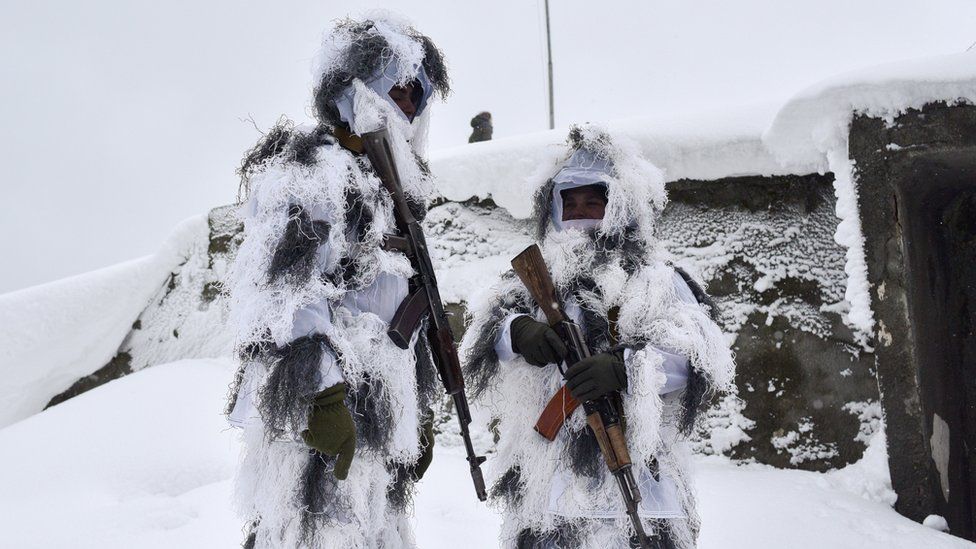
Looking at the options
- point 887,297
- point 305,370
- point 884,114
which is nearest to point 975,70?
point 884,114

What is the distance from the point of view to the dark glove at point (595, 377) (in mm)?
2037

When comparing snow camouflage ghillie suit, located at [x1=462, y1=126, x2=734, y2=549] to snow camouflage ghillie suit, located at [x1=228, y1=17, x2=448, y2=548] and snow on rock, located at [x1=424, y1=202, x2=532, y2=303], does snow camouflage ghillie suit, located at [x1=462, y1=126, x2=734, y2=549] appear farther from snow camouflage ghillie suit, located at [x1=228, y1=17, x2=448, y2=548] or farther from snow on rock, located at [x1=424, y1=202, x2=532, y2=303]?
snow on rock, located at [x1=424, y1=202, x2=532, y2=303]

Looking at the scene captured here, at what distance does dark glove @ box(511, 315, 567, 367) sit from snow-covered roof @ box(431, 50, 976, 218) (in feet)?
1.99

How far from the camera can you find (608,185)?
237 centimetres

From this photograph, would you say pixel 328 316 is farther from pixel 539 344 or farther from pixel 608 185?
pixel 608 185

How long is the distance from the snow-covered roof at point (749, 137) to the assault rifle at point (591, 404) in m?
0.43

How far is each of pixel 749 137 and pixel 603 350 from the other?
229 centimetres

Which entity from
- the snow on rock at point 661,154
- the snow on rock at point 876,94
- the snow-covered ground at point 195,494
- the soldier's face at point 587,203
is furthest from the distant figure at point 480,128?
the soldier's face at point 587,203

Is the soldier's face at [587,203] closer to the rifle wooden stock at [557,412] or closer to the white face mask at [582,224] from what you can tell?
the white face mask at [582,224]

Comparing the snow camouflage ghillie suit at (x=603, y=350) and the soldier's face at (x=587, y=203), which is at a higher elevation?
the soldier's face at (x=587, y=203)

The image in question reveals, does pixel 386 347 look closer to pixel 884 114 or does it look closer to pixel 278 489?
pixel 278 489

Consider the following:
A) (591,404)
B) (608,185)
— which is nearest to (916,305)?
(608,185)

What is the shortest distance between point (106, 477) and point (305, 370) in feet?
8.91

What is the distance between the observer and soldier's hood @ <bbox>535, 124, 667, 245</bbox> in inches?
92.5
